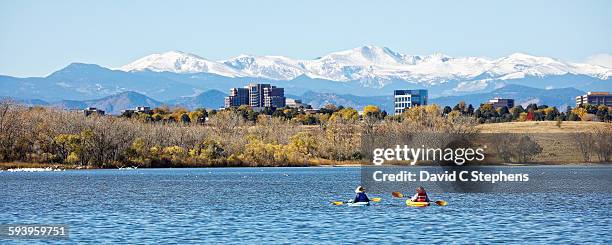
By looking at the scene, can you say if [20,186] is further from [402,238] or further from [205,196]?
[402,238]

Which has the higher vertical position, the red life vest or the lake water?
the red life vest

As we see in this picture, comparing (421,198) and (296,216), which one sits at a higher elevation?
(421,198)

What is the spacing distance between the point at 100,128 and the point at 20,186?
6368cm

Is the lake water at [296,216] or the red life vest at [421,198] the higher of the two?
the red life vest at [421,198]

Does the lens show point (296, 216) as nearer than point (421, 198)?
Yes

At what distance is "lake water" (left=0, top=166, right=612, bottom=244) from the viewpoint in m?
62.2

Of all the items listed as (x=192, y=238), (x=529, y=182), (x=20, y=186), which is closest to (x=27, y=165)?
(x=20, y=186)

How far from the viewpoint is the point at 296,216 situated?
76938 mm

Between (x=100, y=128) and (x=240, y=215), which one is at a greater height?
(x=100, y=128)

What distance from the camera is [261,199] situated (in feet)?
323

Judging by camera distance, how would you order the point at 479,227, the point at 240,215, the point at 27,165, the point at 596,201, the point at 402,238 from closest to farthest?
the point at 402,238 → the point at 479,227 → the point at 240,215 → the point at 596,201 → the point at 27,165

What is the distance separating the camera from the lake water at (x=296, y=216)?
62.2 metres

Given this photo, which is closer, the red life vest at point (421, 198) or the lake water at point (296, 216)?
the lake water at point (296, 216)

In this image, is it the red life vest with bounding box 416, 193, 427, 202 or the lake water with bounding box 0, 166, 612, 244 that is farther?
the red life vest with bounding box 416, 193, 427, 202
